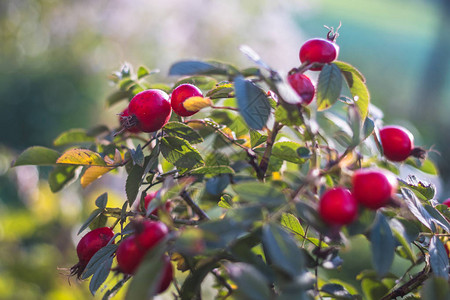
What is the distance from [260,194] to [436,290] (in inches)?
7.5

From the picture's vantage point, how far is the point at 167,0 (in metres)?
4.77

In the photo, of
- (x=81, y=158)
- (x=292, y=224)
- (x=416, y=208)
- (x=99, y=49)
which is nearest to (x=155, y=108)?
(x=81, y=158)

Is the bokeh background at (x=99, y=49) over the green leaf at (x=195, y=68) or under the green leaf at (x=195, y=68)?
under

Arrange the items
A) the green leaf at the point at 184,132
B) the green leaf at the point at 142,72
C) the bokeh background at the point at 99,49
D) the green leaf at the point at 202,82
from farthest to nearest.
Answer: the bokeh background at the point at 99,49, the green leaf at the point at 142,72, the green leaf at the point at 202,82, the green leaf at the point at 184,132

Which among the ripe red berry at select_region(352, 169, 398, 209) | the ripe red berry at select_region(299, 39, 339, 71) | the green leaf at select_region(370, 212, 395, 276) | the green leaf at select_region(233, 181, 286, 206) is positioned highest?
the ripe red berry at select_region(299, 39, 339, 71)

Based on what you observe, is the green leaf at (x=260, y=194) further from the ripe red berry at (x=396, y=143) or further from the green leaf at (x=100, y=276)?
the ripe red berry at (x=396, y=143)

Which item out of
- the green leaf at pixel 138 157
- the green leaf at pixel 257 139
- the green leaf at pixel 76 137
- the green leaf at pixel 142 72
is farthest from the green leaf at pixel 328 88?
the green leaf at pixel 76 137

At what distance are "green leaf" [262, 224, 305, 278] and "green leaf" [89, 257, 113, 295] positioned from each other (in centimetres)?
20

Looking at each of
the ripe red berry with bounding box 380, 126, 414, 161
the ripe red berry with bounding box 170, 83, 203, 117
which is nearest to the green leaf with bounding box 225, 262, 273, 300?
the ripe red berry with bounding box 170, 83, 203, 117

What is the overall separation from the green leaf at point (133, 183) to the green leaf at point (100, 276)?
0.27 feet

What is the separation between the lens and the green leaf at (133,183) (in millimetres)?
551

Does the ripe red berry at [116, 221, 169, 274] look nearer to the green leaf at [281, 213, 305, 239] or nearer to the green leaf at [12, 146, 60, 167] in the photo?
the green leaf at [281, 213, 305, 239]

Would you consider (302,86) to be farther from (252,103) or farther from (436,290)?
(436,290)

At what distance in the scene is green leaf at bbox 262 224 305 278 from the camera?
0.37 metres
